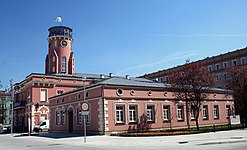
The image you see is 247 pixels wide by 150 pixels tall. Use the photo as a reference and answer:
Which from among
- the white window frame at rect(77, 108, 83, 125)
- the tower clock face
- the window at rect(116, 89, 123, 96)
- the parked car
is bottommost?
the parked car

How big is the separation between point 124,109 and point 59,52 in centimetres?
3194

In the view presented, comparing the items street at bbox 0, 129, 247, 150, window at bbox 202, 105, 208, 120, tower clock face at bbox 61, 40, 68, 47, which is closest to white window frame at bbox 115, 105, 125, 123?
street at bbox 0, 129, 247, 150

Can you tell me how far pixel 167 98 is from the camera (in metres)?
32.2

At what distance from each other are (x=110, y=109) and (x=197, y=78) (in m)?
9.21

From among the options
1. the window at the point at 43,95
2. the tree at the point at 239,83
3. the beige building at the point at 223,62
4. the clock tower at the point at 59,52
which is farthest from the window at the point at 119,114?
the beige building at the point at 223,62

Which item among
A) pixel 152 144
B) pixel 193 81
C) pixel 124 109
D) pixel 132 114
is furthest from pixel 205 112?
pixel 152 144

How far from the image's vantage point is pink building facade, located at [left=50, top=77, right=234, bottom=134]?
27409 millimetres

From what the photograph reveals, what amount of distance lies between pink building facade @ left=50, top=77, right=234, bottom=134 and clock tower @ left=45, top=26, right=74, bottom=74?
20.2 m

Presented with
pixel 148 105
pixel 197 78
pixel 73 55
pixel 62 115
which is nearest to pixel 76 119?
pixel 62 115

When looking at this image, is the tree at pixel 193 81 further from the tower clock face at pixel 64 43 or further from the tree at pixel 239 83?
the tower clock face at pixel 64 43

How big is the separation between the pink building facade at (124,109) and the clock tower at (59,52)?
66.2 feet

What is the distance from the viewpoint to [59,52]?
5628 centimetres

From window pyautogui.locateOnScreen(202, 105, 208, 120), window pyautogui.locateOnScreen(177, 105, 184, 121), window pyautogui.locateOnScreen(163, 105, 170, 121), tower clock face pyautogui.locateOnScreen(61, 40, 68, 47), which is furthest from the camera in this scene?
tower clock face pyautogui.locateOnScreen(61, 40, 68, 47)

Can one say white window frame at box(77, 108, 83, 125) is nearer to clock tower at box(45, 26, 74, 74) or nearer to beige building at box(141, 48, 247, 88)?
clock tower at box(45, 26, 74, 74)
